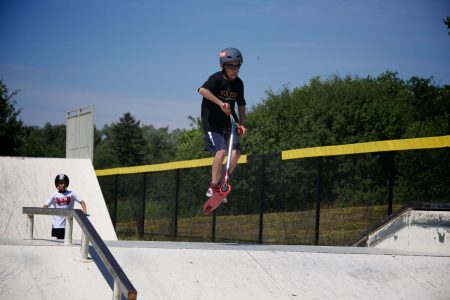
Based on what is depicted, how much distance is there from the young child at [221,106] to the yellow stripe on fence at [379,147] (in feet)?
10.2

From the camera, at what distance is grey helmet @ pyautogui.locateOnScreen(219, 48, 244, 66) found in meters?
8.51

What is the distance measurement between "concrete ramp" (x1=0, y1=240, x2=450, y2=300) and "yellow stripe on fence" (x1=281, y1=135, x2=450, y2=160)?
2.86 m

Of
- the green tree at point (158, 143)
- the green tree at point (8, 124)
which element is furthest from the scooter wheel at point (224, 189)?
the green tree at point (158, 143)

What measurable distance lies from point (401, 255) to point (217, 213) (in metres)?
9.46

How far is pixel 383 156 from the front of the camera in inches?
451

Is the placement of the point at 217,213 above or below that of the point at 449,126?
below

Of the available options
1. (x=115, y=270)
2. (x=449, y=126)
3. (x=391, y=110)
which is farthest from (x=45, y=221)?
(x=391, y=110)

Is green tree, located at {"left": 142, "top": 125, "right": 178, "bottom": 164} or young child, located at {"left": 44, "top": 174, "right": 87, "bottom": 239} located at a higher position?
green tree, located at {"left": 142, "top": 125, "right": 178, "bottom": 164}

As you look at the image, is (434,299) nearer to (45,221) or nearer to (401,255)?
(401,255)

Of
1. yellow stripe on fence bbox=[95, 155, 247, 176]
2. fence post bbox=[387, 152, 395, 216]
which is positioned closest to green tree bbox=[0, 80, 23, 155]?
yellow stripe on fence bbox=[95, 155, 247, 176]

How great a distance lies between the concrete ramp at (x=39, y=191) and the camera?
46.1 feet

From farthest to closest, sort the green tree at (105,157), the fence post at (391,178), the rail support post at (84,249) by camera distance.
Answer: the green tree at (105,157) → the fence post at (391,178) → the rail support post at (84,249)

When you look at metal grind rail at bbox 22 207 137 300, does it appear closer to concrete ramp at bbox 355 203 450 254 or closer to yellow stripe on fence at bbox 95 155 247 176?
concrete ramp at bbox 355 203 450 254

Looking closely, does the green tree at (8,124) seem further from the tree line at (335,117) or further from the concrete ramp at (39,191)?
the concrete ramp at (39,191)
